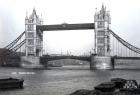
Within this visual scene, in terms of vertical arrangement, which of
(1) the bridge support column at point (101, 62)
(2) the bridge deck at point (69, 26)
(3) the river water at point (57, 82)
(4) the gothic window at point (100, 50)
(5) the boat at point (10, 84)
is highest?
(2) the bridge deck at point (69, 26)

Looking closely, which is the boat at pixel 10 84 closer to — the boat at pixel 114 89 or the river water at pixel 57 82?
the river water at pixel 57 82

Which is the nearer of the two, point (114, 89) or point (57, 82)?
point (114, 89)

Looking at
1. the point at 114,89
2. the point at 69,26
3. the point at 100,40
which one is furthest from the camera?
the point at 100,40

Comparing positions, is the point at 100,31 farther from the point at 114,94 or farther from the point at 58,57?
the point at 114,94

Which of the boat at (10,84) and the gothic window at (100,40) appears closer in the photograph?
the boat at (10,84)

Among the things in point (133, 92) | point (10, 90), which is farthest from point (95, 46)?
point (133, 92)

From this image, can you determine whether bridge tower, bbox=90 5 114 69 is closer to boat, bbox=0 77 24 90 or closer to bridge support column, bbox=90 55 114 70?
bridge support column, bbox=90 55 114 70

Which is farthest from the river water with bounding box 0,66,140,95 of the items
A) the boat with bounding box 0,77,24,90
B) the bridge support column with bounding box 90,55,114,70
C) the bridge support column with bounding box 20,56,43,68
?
the bridge support column with bounding box 20,56,43,68

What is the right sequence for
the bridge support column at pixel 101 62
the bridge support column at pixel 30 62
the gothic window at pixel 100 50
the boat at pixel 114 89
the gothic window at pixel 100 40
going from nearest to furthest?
the boat at pixel 114 89, the bridge support column at pixel 101 62, the gothic window at pixel 100 50, the bridge support column at pixel 30 62, the gothic window at pixel 100 40

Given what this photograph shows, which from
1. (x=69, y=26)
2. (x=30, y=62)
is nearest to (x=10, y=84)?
(x=69, y=26)

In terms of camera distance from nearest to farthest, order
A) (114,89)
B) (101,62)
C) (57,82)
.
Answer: (114,89), (57,82), (101,62)

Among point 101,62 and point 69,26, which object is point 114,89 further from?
point 69,26

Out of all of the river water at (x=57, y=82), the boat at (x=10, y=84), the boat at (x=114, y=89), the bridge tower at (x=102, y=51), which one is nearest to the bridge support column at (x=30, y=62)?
the bridge tower at (x=102, y=51)

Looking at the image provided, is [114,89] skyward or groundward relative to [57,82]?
skyward
